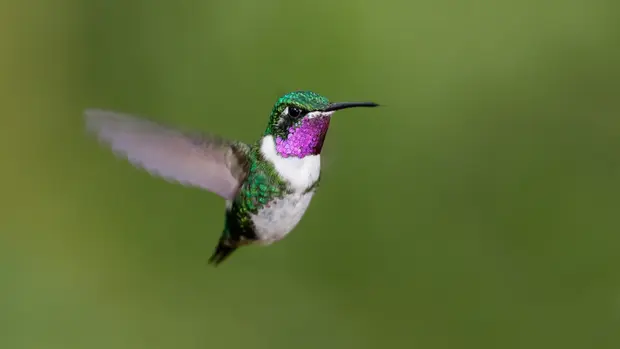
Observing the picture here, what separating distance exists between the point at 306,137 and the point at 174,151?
26cm

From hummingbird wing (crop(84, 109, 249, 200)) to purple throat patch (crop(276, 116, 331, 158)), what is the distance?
136 millimetres

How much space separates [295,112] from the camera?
1.40m

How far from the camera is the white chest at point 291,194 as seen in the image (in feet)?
4.65

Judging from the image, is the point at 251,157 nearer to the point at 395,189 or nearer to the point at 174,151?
the point at 174,151

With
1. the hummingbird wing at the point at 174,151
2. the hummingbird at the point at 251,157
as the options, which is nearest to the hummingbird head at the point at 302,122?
the hummingbird at the point at 251,157

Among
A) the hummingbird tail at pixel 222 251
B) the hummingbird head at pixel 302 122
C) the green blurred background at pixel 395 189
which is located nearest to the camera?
the hummingbird head at pixel 302 122

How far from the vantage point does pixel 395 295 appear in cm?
349

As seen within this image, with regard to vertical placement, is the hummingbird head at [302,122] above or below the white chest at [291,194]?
above

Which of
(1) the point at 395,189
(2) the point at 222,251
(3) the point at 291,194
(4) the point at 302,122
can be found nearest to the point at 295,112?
(4) the point at 302,122

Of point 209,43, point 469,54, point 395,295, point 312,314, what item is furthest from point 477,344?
point 209,43

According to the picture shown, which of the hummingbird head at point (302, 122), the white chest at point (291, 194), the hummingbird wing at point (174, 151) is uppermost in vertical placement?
the hummingbird wing at point (174, 151)

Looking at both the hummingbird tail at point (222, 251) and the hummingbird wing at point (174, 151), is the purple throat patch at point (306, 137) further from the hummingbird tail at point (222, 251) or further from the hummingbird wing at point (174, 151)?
the hummingbird tail at point (222, 251)

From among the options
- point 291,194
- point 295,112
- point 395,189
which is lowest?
point 291,194

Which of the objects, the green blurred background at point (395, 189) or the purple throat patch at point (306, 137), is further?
the green blurred background at point (395, 189)
